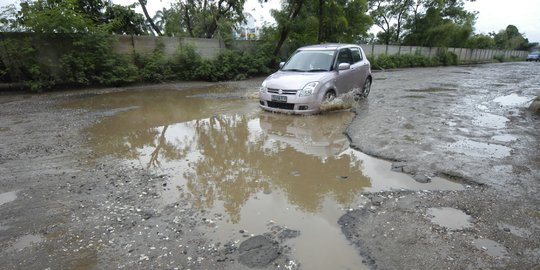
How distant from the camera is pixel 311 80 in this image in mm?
7266

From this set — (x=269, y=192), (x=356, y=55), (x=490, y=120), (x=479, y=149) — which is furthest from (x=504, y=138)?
(x=269, y=192)

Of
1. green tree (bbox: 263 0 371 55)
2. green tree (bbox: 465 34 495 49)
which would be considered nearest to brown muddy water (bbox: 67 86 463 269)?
green tree (bbox: 263 0 371 55)

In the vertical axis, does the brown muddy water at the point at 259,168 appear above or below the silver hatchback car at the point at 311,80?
below

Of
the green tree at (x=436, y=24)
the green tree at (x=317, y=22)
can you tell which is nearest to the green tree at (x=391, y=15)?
the green tree at (x=436, y=24)

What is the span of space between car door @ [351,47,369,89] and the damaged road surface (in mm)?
2090

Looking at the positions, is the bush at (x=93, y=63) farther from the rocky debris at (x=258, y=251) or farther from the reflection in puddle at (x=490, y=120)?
the reflection in puddle at (x=490, y=120)

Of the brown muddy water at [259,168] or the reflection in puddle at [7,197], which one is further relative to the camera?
the reflection in puddle at [7,197]

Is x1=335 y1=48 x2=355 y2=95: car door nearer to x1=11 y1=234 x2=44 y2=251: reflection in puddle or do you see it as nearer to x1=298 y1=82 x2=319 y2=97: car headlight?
x1=298 y1=82 x2=319 y2=97: car headlight

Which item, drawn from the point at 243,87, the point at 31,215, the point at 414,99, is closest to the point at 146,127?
the point at 31,215

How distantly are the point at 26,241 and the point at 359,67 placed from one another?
8603 millimetres

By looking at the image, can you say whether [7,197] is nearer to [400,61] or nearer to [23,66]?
[23,66]

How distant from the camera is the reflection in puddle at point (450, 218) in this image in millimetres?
3090

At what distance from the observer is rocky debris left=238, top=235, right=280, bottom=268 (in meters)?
2.54

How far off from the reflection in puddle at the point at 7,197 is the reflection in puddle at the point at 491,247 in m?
4.94
